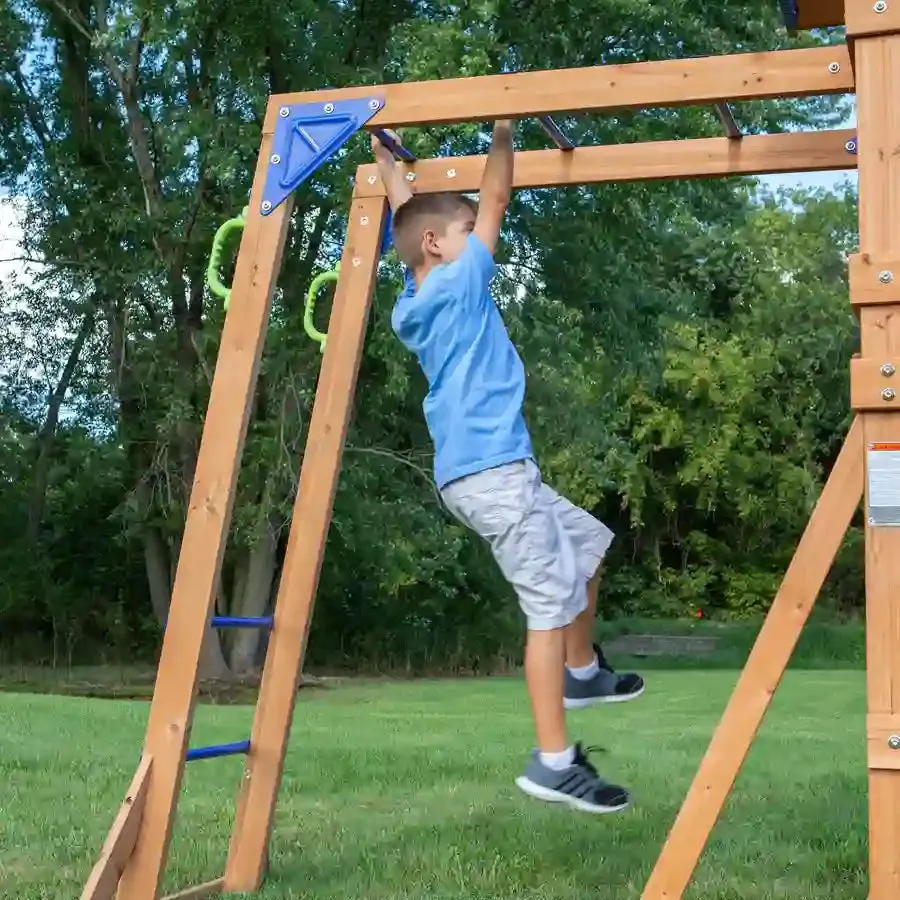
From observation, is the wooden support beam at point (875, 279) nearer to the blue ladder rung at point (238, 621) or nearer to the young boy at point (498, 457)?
the young boy at point (498, 457)

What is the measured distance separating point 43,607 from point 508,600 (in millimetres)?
6353

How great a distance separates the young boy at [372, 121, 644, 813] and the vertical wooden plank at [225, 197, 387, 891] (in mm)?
657

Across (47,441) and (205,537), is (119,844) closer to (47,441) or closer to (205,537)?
(205,537)

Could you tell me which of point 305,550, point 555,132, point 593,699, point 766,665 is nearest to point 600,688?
point 593,699

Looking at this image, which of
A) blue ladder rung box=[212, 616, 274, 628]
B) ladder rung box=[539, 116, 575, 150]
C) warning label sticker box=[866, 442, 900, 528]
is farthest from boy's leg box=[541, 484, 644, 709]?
ladder rung box=[539, 116, 575, 150]

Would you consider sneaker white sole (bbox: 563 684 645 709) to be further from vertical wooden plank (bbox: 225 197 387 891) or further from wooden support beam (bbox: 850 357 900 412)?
wooden support beam (bbox: 850 357 900 412)

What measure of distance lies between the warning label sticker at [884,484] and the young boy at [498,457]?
82cm

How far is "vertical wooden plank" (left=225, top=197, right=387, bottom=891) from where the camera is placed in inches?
174

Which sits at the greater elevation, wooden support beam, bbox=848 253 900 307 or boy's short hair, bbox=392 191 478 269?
boy's short hair, bbox=392 191 478 269

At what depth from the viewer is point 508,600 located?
62.2 ft

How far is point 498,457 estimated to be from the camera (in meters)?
3.62

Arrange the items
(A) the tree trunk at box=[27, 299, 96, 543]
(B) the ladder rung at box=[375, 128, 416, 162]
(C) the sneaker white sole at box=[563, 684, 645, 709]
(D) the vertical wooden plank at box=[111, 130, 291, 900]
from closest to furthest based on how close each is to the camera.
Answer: (D) the vertical wooden plank at box=[111, 130, 291, 900], (C) the sneaker white sole at box=[563, 684, 645, 709], (B) the ladder rung at box=[375, 128, 416, 162], (A) the tree trunk at box=[27, 299, 96, 543]

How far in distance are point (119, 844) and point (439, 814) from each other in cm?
222

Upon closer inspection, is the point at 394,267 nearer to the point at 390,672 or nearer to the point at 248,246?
the point at 390,672
